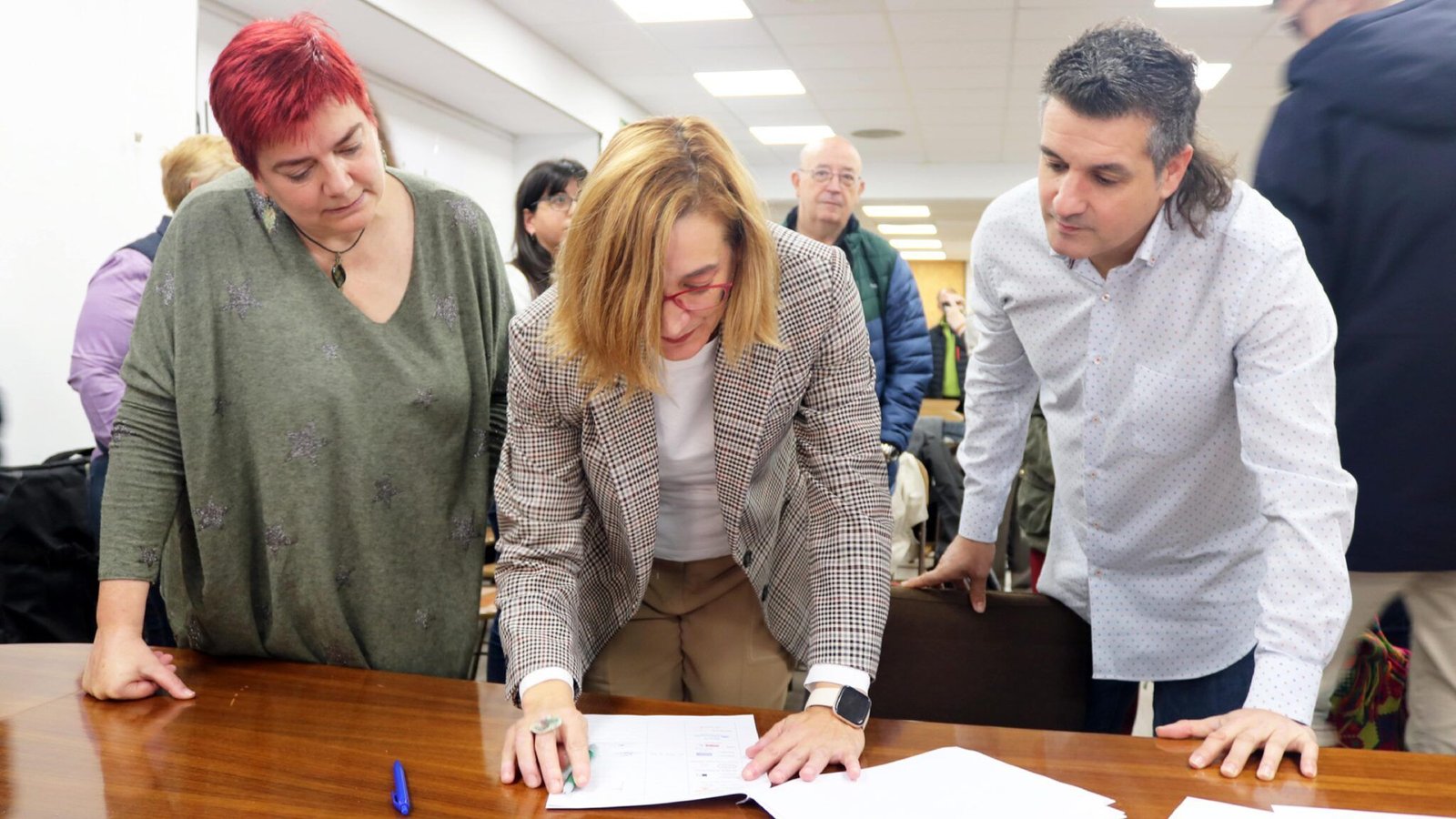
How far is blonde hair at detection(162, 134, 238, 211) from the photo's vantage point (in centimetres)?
246

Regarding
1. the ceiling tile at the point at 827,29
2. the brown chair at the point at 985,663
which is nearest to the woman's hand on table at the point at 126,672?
the brown chair at the point at 985,663

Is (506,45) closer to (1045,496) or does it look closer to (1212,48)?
(1212,48)

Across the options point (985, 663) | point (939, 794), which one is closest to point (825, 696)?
point (939, 794)

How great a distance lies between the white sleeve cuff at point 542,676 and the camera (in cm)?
121

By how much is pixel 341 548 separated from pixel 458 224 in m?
0.47

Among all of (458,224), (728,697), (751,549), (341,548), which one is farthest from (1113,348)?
(341,548)

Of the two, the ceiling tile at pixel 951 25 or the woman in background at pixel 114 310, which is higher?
the ceiling tile at pixel 951 25

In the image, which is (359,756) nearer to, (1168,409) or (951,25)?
(1168,409)

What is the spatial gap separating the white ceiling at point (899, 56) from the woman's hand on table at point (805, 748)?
387cm

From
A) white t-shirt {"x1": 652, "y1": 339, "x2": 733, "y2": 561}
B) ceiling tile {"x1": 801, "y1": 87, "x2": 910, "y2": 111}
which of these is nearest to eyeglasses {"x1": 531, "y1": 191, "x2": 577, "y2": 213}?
white t-shirt {"x1": 652, "y1": 339, "x2": 733, "y2": 561}

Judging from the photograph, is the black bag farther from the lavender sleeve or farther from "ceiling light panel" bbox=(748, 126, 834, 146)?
"ceiling light panel" bbox=(748, 126, 834, 146)

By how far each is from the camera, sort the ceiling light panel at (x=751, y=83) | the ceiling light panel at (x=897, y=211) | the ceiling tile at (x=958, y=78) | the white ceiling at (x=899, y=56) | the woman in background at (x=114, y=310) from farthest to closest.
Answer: the ceiling light panel at (x=897, y=211) < the ceiling light panel at (x=751, y=83) < the ceiling tile at (x=958, y=78) < the white ceiling at (x=899, y=56) < the woman in background at (x=114, y=310)

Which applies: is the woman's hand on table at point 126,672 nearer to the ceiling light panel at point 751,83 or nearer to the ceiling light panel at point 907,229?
the ceiling light panel at point 751,83

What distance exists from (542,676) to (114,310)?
182 centimetres
